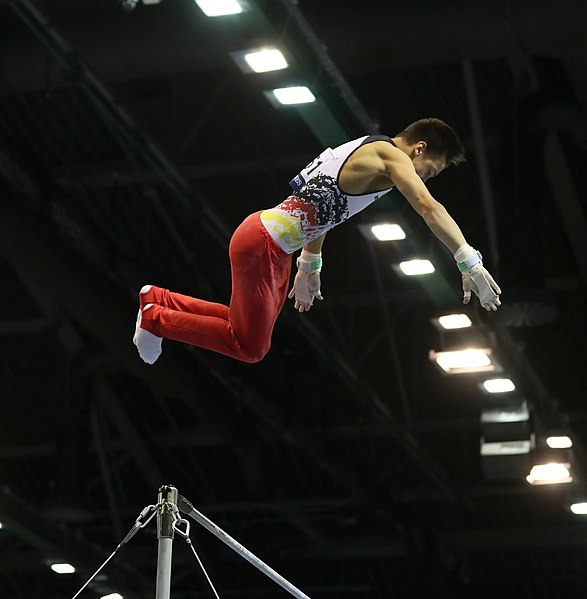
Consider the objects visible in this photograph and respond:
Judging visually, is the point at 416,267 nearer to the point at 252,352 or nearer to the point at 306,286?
the point at 306,286

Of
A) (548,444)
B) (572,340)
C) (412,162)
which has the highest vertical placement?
(572,340)

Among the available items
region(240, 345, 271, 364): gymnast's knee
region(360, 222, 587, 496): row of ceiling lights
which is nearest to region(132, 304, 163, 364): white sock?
region(240, 345, 271, 364): gymnast's knee

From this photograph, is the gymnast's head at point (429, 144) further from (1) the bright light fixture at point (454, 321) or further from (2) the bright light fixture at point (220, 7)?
(1) the bright light fixture at point (454, 321)

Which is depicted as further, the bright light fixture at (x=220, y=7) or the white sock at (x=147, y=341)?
the bright light fixture at (x=220, y=7)

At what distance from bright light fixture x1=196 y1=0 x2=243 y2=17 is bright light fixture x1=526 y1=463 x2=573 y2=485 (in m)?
8.13

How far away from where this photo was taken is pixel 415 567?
1944cm

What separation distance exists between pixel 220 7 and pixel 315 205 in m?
2.85

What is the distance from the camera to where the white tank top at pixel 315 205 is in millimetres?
6059

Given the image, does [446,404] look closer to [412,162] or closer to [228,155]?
[228,155]

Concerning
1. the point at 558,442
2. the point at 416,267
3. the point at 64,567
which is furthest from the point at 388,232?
the point at 64,567

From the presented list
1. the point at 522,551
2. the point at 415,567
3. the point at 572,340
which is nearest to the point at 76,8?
the point at 572,340

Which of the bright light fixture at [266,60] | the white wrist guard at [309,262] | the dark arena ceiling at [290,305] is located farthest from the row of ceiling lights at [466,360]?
the white wrist guard at [309,262]

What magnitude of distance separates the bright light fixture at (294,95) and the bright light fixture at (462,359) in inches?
172

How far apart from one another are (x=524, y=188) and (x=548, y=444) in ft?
18.3
